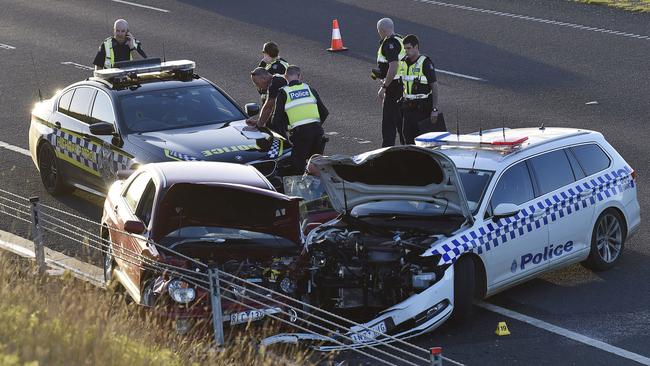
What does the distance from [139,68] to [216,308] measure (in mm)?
6999

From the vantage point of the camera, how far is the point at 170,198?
1145cm

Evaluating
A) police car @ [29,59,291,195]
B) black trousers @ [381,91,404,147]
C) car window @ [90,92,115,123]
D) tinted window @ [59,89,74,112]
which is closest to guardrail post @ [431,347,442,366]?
police car @ [29,59,291,195]

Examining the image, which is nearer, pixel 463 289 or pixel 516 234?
pixel 463 289

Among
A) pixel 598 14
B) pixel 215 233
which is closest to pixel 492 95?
pixel 598 14

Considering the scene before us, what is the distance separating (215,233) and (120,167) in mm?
3905

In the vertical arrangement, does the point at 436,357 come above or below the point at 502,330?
above

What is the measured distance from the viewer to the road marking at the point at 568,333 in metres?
10.8

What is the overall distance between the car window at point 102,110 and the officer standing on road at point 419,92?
3.81 metres

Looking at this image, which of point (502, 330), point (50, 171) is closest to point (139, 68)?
point (50, 171)

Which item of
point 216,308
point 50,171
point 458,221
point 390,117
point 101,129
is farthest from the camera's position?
point 390,117

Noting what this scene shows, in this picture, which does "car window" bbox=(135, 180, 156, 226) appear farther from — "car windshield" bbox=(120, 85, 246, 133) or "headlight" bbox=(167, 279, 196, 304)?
"car windshield" bbox=(120, 85, 246, 133)

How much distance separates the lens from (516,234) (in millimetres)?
12188

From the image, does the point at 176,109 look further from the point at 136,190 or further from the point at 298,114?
the point at 136,190

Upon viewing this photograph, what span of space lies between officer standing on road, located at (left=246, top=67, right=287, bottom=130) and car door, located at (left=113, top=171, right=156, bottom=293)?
3389mm
